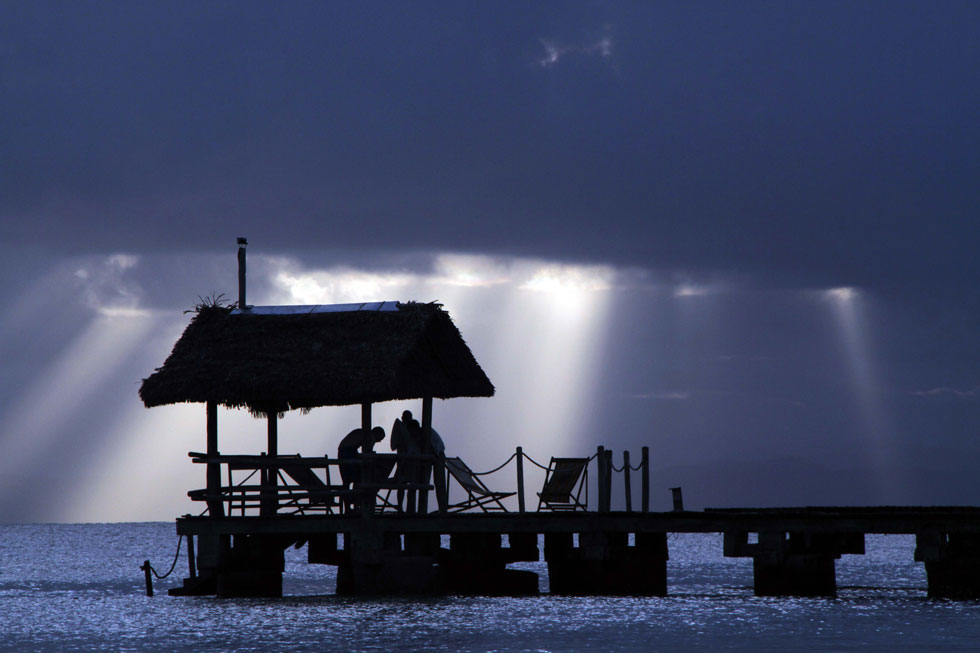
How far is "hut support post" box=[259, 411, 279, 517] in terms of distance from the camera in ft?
79.8

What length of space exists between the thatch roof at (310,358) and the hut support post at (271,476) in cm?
44

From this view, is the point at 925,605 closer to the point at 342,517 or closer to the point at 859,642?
the point at 859,642

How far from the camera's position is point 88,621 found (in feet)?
92.4

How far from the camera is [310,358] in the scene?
24.1 metres

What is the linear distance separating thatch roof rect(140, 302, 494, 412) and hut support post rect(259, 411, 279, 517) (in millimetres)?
438

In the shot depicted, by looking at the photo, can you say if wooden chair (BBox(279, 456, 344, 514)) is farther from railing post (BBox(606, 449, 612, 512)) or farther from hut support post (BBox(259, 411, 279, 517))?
railing post (BBox(606, 449, 612, 512))

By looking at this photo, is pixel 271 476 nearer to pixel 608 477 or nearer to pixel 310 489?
pixel 310 489

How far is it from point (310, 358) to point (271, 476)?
2.44 m

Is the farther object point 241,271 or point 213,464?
point 241,271

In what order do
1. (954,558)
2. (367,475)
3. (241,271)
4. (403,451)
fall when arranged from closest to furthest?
(954,558)
(367,475)
(403,451)
(241,271)

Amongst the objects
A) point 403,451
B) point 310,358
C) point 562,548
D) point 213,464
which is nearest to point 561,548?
point 562,548

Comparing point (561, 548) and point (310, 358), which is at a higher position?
point (310, 358)

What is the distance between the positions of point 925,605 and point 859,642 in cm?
601

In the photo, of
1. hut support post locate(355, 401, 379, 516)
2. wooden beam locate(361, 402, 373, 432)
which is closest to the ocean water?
hut support post locate(355, 401, 379, 516)
